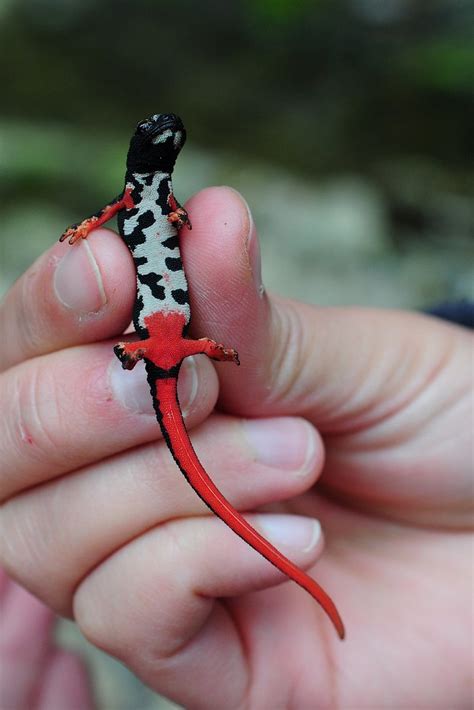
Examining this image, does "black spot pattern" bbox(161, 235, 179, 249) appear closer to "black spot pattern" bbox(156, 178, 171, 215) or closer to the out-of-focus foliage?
"black spot pattern" bbox(156, 178, 171, 215)

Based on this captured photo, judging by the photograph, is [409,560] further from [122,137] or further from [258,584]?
[122,137]

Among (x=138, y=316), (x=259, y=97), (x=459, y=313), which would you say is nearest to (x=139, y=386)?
(x=138, y=316)

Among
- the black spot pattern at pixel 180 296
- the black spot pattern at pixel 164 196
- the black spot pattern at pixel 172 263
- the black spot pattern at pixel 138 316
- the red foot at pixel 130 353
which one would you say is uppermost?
the black spot pattern at pixel 164 196

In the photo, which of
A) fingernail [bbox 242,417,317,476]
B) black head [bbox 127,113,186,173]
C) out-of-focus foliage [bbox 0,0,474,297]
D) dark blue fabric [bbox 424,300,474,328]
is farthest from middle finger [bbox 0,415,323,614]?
out-of-focus foliage [bbox 0,0,474,297]

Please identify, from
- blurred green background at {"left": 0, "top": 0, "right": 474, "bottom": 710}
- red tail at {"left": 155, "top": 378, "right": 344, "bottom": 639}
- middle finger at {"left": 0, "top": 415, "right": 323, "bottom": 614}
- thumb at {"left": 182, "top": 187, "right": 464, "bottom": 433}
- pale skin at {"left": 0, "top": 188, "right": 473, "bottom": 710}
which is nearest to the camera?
red tail at {"left": 155, "top": 378, "right": 344, "bottom": 639}

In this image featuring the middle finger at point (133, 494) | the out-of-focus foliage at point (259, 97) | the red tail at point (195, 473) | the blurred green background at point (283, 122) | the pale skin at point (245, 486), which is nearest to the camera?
the red tail at point (195, 473)

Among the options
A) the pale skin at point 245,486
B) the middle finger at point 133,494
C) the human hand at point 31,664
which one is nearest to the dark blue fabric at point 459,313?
the pale skin at point 245,486

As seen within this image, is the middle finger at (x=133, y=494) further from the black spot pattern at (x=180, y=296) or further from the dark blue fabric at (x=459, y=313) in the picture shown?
the dark blue fabric at (x=459, y=313)
